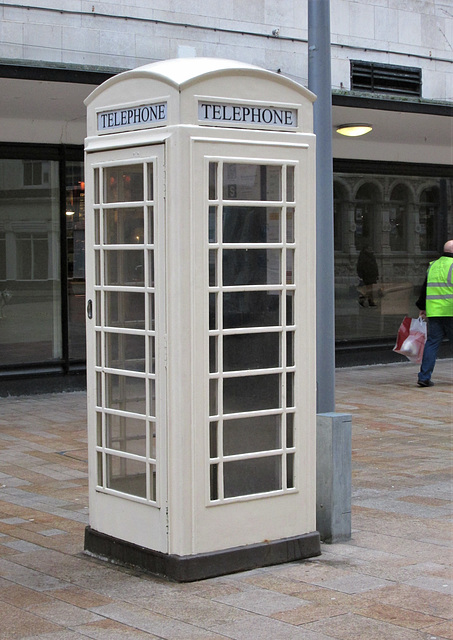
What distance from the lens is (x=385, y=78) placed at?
14.0m

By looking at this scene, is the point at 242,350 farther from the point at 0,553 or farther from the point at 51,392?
the point at 51,392

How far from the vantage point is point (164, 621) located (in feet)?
15.1

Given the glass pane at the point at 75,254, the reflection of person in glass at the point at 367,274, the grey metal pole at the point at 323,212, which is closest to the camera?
the grey metal pole at the point at 323,212

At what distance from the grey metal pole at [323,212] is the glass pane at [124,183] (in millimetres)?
1260

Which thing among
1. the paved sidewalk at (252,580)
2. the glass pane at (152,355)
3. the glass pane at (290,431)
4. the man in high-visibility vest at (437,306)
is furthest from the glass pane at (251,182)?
the man in high-visibility vest at (437,306)

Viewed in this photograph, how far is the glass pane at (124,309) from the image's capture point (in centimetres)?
532

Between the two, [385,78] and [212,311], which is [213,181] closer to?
[212,311]

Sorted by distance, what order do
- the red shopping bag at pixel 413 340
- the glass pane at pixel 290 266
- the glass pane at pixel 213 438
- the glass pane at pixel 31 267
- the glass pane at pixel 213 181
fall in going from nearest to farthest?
the glass pane at pixel 213 181 → the glass pane at pixel 213 438 → the glass pane at pixel 290 266 → the glass pane at pixel 31 267 → the red shopping bag at pixel 413 340

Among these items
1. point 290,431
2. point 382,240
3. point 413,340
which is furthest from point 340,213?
point 290,431

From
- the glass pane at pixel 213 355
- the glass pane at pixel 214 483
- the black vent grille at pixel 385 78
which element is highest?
the black vent grille at pixel 385 78

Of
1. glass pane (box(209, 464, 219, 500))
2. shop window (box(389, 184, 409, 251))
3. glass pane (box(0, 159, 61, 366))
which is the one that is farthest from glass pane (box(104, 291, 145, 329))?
shop window (box(389, 184, 409, 251))

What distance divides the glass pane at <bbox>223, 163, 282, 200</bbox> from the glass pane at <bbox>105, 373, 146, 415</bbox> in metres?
1.12

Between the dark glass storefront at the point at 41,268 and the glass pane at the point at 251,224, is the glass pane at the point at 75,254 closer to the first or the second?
the dark glass storefront at the point at 41,268

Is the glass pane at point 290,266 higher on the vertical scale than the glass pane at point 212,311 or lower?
higher
